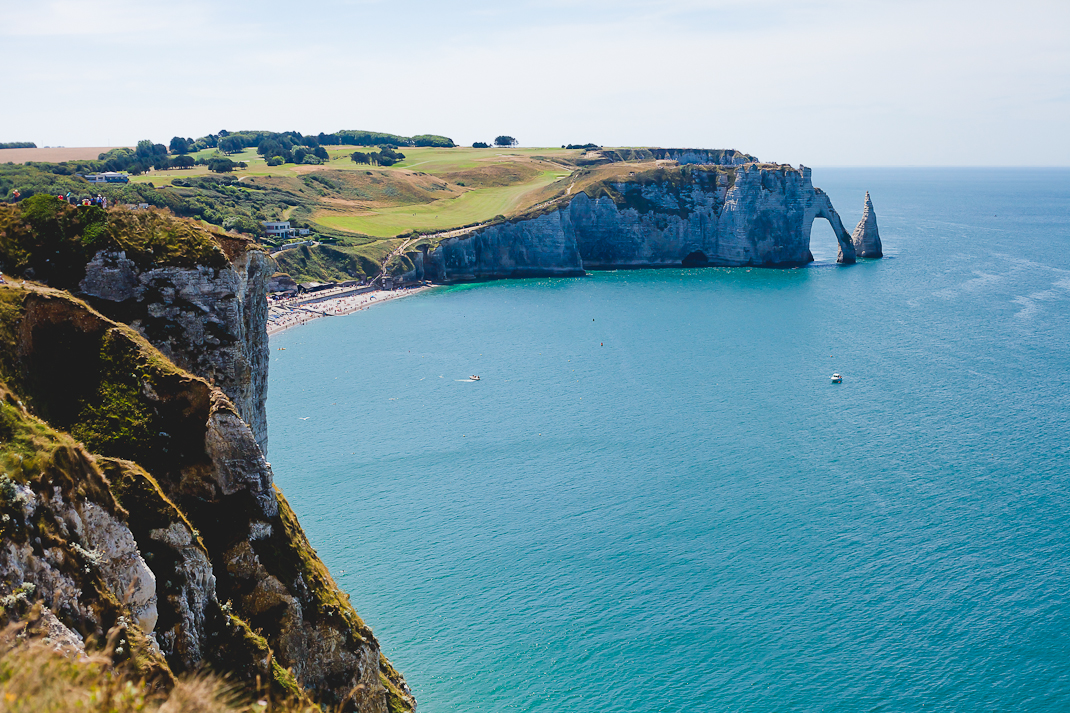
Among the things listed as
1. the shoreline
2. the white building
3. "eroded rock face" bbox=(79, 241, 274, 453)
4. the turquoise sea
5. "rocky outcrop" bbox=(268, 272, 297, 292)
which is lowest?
the turquoise sea

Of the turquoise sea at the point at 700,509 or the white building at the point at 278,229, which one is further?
the white building at the point at 278,229

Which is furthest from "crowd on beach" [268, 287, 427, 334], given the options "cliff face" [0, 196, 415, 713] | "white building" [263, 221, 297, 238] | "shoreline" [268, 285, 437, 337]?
"cliff face" [0, 196, 415, 713]

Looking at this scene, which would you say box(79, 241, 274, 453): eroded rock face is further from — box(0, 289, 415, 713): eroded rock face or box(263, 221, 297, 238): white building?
box(263, 221, 297, 238): white building

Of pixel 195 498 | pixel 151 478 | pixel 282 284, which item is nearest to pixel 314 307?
pixel 282 284

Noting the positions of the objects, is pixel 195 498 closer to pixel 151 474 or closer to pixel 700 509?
pixel 151 474

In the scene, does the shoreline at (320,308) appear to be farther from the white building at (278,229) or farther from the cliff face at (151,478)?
the cliff face at (151,478)

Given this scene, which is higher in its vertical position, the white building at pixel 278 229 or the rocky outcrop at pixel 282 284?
the white building at pixel 278 229

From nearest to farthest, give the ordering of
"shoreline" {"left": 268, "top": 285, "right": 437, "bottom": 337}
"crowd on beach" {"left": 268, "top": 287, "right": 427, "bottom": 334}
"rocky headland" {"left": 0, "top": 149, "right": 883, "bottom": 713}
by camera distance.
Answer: "rocky headland" {"left": 0, "top": 149, "right": 883, "bottom": 713}
"shoreline" {"left": 268, "top": 285, "right": 437, "bottom": 337}
"crowd on beach" {"left": 268, "top": 287, "right": 427, "bottom": 334}

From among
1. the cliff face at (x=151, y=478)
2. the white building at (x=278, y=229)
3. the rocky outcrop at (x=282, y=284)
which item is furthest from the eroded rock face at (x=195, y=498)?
the white building at (x=278, y=229)

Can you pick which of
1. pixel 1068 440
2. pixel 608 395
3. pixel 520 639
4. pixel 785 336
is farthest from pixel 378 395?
pixel 1068 440
